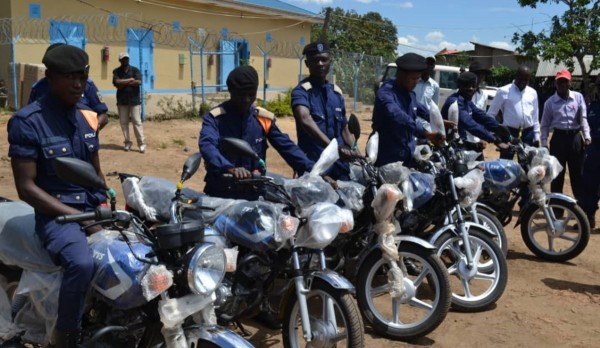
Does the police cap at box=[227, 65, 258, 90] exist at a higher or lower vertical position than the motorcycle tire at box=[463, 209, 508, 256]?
higher

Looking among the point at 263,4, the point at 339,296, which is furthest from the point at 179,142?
the point at 263,4

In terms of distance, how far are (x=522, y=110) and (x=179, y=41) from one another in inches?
564

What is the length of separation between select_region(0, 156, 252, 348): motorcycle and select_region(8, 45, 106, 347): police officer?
0.11m

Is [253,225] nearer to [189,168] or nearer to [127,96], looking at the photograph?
[189,168]

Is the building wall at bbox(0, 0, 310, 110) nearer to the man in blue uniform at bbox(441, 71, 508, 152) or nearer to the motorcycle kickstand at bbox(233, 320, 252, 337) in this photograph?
the man in blue uniform at bbox(441, 71, 508, 152)

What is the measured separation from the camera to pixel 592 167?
7410mm

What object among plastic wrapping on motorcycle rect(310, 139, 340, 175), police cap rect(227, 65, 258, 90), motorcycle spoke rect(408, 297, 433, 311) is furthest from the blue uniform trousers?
motorcycle spoke rect(408, 297, 433, 311)

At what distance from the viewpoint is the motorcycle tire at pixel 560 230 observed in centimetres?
597

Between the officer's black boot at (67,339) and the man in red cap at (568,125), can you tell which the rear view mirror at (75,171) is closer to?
the officer's black boot at (67,339)

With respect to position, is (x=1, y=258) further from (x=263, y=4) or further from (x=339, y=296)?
(x=263, y=4)

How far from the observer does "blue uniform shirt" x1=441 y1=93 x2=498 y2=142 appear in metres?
6.46

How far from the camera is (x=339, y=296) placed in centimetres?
335

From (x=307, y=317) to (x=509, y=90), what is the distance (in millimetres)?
5717

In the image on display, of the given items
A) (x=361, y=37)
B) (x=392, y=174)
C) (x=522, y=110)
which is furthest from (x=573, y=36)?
(x=361, y=37)
